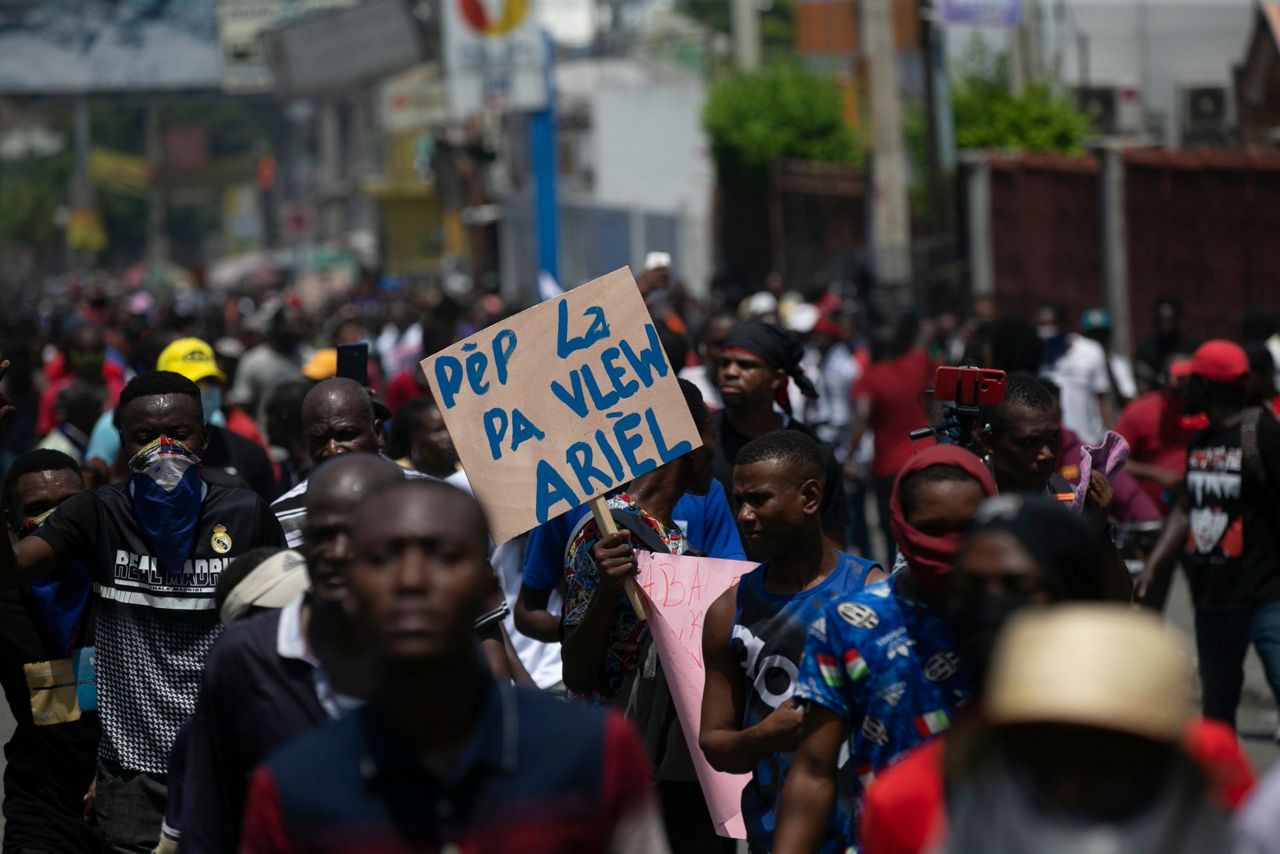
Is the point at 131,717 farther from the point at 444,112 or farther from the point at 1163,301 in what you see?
the point at 444,112

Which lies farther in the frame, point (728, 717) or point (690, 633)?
point (690, 633)

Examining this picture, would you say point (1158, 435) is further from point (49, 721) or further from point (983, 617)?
point (983, 617)

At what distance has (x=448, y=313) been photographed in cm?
1491

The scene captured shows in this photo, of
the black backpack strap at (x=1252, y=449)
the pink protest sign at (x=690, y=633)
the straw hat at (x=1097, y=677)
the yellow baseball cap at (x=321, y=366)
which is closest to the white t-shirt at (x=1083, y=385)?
the black backpack strap at (x=1252, y=449)

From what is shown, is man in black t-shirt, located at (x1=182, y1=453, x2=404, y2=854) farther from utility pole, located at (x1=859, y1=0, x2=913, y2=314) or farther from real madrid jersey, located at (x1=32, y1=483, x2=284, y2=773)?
utility pole, located at (x1=859, y1=0, x2=913, y2=314)

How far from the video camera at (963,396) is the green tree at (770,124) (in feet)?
118

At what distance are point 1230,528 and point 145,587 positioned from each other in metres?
4.04

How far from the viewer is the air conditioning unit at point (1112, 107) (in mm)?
29109

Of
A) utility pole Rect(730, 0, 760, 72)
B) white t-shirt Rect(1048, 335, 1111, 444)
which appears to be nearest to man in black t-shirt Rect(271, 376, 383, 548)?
white t-shirt Rect(1048, 335, 1111, 444)

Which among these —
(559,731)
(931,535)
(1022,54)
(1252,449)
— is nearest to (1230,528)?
(1252,449)

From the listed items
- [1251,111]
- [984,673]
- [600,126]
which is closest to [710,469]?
[984,673]

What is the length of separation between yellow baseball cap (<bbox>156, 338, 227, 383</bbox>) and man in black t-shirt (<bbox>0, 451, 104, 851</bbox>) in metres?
2.68

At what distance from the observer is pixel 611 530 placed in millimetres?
5184

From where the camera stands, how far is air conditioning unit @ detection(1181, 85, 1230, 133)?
84.2 ft
